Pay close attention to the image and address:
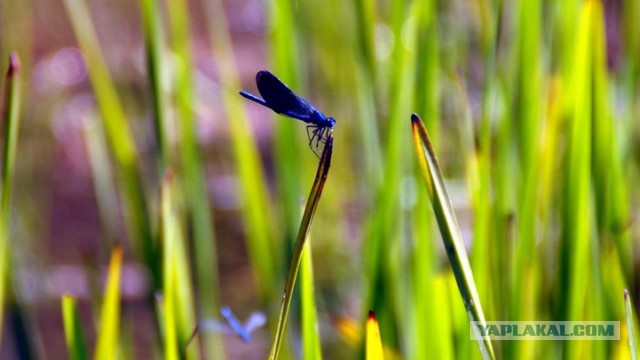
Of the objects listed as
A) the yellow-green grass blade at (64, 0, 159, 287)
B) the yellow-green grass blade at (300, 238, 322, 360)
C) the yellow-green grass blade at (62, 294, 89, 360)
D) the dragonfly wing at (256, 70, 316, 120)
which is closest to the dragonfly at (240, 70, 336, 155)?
the dragonfly wing at (256, 70, 316, 120)

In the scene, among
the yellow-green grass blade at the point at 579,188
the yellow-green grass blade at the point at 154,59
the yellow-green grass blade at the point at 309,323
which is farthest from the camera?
the yellow-green grass blade at the point at 154,59

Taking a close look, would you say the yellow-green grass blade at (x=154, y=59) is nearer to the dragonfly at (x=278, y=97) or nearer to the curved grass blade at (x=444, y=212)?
the dragonfly at (x=278, y=97)

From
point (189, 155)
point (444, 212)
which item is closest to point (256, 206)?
point (189, 155)

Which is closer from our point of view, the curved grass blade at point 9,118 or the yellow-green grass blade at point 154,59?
the curved grass blade at point 9,118

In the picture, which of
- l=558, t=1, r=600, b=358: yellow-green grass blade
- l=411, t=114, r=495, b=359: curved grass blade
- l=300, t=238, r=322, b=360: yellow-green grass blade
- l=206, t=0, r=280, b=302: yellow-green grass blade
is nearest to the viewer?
l=411, t=114, r=495, b=359: curved grass blade

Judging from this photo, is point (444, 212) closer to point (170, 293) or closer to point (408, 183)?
point (170, 293)

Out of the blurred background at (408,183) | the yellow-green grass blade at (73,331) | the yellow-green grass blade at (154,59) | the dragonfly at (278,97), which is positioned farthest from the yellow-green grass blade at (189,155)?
the dragonfly at (278,97)

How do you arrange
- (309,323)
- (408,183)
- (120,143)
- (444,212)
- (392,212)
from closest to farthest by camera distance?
(444,212), (309,323), (392,212), (120,143), (408,183)

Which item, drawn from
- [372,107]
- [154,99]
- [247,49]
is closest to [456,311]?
[372,107]

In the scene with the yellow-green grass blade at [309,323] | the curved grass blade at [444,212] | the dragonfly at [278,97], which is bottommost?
the yellow-green grass blade at [309,323]

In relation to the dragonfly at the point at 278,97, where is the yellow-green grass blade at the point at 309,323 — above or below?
below

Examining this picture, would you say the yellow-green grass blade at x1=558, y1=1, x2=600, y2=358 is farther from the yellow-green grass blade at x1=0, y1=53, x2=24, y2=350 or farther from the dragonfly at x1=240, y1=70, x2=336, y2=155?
the yellow-green grass blade at x1=0, y1=53, x2=24, y2=350

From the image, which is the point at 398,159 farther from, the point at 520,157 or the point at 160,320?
the point at 160,320
